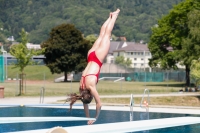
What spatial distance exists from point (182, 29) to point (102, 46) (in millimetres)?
45663

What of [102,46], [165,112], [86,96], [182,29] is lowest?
[165,112]

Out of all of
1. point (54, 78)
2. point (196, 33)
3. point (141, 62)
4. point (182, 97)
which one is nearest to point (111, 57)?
point (141, 62)

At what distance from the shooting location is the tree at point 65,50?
76.9 meters

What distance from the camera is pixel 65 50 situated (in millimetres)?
78250

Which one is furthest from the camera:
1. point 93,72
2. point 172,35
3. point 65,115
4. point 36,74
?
point 36,74

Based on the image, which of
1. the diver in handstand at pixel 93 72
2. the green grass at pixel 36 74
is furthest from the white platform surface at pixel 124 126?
the green grass at pixel 36 74

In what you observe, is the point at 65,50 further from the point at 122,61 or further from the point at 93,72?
the point at 93,72

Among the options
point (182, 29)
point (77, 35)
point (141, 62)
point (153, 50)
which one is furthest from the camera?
point (141, 62)

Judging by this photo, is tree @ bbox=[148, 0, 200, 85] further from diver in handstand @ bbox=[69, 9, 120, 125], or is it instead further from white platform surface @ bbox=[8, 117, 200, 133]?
diver in handstand @ bbox=[69, 9, 120, 125]

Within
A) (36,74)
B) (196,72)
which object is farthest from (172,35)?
(36,74)

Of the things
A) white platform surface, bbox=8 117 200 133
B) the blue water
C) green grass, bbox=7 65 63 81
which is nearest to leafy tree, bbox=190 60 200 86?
the blue water

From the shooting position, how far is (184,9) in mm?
56656

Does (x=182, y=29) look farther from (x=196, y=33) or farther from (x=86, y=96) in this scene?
(x=86, y=96)

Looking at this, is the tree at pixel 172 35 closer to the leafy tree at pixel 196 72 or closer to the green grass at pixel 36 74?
the leafy tree at pixel 196 72
